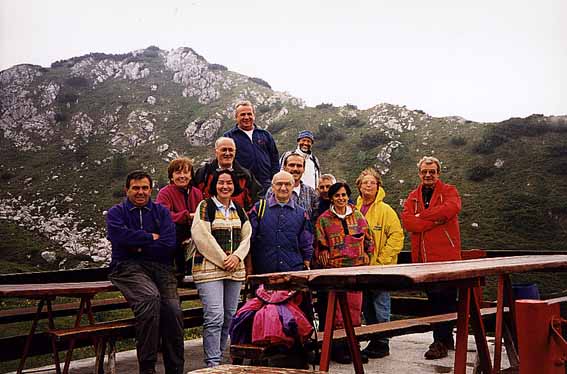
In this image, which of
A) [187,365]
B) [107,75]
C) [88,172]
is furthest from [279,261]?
[107,75]

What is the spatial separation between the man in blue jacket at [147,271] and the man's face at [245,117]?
1.38m

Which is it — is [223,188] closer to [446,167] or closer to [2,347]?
[2,347]

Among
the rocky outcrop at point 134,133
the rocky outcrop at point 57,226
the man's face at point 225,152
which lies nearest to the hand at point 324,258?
the man's face at point 225,152

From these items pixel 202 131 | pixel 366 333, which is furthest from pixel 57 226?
pixel 366 333

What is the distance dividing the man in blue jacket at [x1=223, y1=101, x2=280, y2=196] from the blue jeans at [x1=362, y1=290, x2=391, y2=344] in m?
1.42

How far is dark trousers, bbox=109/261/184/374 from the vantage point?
4281 mm

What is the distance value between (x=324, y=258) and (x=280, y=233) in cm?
60

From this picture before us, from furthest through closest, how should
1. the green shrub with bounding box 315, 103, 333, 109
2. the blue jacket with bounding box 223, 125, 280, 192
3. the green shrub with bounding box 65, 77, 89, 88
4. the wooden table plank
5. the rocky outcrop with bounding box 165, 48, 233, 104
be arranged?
the rocky outcrop with bounding box 165, 48, 233, 104
the green shrub with bounding box 65, 77, 89, 88
the green shrub with bounding box 315, 103, 333, 109
the blue jacket with bounding box 223, 125, 280, 192
the wooden table plank

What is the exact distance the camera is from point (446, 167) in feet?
96.2

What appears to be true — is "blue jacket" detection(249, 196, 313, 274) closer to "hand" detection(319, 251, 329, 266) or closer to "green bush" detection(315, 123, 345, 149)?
"hand" detection(319, 251, 329, 266)

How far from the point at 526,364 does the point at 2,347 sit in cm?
390

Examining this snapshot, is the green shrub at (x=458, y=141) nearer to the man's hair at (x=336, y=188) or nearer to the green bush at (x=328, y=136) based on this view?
the green bush at (x=328, y=136)

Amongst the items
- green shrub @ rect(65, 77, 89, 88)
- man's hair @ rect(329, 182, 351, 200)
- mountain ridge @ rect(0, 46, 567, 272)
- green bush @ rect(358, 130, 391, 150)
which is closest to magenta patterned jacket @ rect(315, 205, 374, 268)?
man's hair @ rect(329, 182, 351, 200)

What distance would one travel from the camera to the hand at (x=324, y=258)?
17.2 feet
